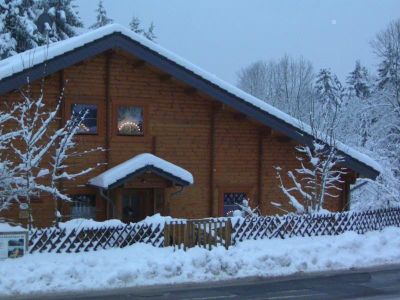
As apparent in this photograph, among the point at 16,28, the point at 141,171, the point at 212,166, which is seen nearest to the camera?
A: the point at 141,171

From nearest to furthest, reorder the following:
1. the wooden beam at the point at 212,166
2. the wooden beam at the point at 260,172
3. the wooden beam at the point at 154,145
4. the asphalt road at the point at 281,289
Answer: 1. the asphalt road at the point at 281,289
2. the wooden beam at the point at 154,145
3. the wooden beam at the point at 212,166
4. the wooden beam at the point at 260,172

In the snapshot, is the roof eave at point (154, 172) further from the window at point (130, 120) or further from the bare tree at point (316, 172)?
the bare tree at point (316, 172)

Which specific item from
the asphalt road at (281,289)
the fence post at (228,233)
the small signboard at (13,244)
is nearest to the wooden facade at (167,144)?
the fence post at (228,233)

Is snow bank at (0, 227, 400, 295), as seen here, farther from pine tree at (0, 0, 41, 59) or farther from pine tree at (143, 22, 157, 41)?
pine tree at (143, 22, 157, 41)

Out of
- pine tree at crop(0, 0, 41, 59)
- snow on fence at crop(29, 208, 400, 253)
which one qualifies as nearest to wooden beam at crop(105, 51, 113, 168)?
snow on fence at crop(29, 208, 400, 253)

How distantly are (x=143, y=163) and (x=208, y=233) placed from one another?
13.0 feet

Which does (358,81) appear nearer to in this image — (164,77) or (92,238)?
(164,77)

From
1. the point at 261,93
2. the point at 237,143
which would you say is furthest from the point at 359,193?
the point at 261,93

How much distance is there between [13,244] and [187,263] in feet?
12.8

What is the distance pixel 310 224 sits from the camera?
16953 mm

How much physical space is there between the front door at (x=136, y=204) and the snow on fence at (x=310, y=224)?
4.62m

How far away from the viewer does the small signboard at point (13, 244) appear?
1284 cm

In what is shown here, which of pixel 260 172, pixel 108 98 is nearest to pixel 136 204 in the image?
pixel 108 98

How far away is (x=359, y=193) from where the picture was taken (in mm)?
32188
